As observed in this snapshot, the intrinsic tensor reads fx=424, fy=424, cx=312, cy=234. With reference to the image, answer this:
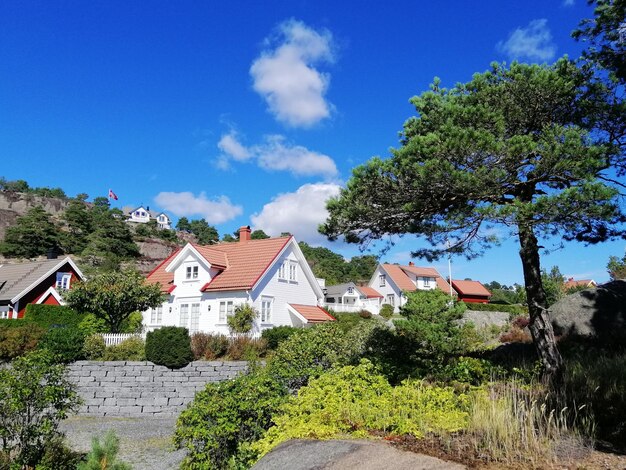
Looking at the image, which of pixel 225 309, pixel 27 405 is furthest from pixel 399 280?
pixel 27 405

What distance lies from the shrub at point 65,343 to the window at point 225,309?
29.5 feet

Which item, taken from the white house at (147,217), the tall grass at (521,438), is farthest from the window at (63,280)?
the white house at (147,217)

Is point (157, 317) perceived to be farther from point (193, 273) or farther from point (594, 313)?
point (594, 313)

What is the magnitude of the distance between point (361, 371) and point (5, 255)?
69.5m

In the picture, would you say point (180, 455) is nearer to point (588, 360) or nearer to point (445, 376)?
point (445, 376)

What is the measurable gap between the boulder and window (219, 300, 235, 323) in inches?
660

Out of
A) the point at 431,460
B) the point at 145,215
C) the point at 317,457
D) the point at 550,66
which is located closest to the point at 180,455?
the point at 317,457

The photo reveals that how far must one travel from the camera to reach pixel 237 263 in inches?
1093

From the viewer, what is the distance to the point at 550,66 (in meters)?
9.09

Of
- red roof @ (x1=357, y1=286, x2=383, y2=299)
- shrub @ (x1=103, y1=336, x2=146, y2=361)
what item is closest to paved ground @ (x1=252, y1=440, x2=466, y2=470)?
shrub @ (x1=103, y1=336, x2=146, y2=361)

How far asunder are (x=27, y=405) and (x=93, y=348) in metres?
10.7

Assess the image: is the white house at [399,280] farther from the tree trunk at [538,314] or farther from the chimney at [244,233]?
the tree trunk at [538,314]

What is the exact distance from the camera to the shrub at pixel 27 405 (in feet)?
24.1

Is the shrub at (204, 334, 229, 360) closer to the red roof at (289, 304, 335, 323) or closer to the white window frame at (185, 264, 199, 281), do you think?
the red roof at (289, 304, 335, 323)
